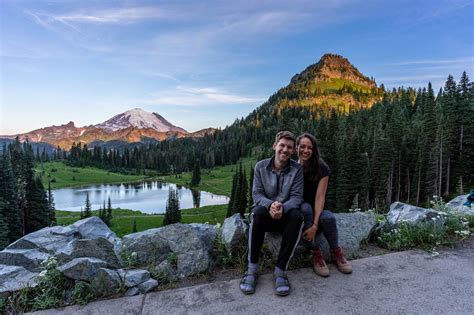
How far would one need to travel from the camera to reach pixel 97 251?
512cm

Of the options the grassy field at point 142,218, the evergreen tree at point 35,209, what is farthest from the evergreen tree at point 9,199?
the grassy field at point 142,218

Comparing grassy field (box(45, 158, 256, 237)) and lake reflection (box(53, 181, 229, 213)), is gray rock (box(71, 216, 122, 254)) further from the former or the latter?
lake reflection (box(53, 181, 229, 213))

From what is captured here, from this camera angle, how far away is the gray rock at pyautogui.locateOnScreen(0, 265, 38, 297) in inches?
172

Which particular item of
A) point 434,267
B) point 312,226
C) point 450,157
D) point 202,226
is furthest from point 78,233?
point 450,157

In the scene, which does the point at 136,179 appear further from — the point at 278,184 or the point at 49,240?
the point at 278,184

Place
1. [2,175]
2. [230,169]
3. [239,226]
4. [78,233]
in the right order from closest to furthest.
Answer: [239,226] → [78,233] → [2,175] → [230,169]

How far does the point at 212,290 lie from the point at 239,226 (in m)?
1.52

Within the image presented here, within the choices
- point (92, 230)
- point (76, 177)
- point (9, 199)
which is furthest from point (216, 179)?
point (92, 230)

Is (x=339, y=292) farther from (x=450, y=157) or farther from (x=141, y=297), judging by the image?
(x=450, y=157)

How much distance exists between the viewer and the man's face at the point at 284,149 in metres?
5.30

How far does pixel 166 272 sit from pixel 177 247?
0.55 meters

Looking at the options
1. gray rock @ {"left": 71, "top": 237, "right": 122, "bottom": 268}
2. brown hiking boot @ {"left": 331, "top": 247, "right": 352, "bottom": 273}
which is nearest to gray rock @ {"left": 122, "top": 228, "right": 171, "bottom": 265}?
gray rock @ {"left": 71, "top": 237, "right": 122, "bottom": 268}

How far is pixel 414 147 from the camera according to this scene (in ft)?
171

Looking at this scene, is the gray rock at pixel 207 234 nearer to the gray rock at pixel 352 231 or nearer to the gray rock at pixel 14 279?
the gray rock at pixel 352 231
